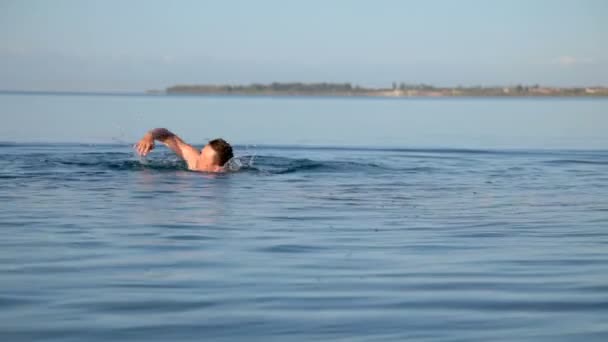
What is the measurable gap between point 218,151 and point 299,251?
7305 millimetres

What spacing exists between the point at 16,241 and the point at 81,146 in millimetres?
14132

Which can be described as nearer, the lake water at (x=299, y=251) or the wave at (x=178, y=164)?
the lake water at (x=299, y=251)

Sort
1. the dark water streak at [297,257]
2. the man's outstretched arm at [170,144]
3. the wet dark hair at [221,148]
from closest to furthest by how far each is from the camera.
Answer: the dark water streak at [297,257]
the man's outstretched arm at [170,144]
the wet dark hair at [221,148]

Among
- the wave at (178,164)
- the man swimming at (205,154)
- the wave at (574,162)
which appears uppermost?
the man swimming at (205,154)

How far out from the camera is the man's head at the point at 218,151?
1583 cm

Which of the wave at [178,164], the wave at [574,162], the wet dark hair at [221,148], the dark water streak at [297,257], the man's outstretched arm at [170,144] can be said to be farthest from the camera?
the wave at [574,162]

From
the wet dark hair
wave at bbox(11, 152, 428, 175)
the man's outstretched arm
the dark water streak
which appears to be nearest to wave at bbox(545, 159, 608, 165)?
wave at bbox(11, 152, 428, 175)

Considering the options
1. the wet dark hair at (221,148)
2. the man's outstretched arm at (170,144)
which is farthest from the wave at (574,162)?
the man's outstretched arm at (170,144)

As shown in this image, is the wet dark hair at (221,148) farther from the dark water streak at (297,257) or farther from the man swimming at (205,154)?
the dark water streak at (297,257)

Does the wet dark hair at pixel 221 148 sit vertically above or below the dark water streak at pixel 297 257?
above

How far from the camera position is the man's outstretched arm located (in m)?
13.8

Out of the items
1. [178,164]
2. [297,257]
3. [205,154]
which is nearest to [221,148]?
[205,154]

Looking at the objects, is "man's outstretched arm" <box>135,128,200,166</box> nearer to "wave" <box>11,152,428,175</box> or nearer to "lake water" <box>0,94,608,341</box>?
"lake water" <box>0,94,608,341</box>

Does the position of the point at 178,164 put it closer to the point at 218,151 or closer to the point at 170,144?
the point at 170,144
